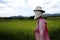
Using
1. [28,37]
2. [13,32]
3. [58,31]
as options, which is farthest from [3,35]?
[58,31]

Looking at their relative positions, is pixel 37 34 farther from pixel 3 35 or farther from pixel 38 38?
pixel 3 35

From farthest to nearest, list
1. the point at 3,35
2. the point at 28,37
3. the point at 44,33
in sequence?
the point at 3,35, the point at 28,37, the point at 44,33

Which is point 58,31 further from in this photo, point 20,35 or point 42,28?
point 42,28

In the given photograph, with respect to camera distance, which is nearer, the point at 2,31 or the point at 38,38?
the point at 38,38

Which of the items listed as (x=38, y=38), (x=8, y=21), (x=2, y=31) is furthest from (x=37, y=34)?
(x=8, y=21)

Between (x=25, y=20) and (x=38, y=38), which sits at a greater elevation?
(x=38, y=38)

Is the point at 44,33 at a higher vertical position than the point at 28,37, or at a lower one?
higher

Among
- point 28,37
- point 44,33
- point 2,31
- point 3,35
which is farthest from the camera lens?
point 2,31

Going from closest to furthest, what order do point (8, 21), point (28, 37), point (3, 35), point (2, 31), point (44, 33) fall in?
point (44, 33)
point (28, 37)
point (3, 35)
point (2, 31)
point (8, 21)

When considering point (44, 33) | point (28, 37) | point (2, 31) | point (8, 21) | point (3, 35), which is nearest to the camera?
point (44, 33)

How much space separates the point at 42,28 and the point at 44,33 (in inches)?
3.9

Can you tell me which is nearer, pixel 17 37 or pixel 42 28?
pixel 42 28

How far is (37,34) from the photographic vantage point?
5.10 m

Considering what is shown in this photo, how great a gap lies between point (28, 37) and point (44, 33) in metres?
7.80
